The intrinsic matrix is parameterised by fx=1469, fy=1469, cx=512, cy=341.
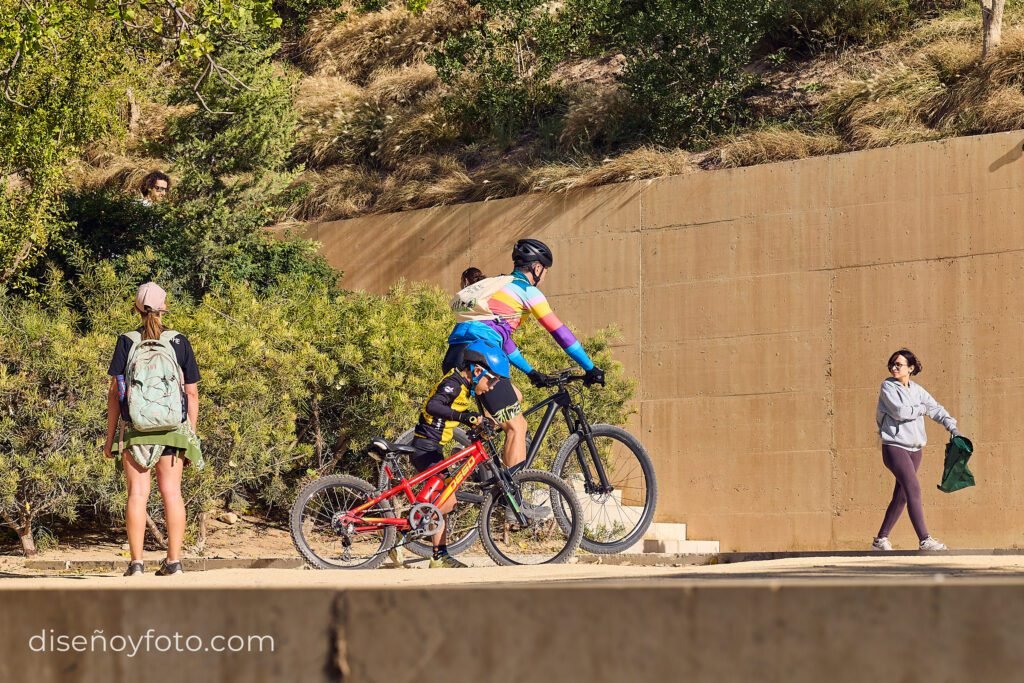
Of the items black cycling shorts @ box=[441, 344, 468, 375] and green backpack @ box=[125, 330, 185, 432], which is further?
black cycling shorts @ box=[441, 344, 468, 375]

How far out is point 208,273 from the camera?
14.6 metres

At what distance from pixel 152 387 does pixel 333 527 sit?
4.23 ft

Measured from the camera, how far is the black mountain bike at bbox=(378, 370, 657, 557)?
26.3ft

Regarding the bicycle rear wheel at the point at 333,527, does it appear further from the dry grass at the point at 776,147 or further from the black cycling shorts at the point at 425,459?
the dry grass at the point at 776,147

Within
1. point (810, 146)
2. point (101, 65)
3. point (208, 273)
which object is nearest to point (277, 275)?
point (208, 273)

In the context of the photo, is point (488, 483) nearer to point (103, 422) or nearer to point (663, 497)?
point (103, 422)

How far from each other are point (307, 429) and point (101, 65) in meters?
4.51

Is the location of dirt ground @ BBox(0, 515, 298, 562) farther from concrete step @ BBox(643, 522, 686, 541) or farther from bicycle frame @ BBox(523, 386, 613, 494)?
bicycle frame @ BBox(523, 386, 613, 494)

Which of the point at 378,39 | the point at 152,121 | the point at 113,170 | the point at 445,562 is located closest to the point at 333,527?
the point at 445,562

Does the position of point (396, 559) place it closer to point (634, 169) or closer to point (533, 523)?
point (533, 523)

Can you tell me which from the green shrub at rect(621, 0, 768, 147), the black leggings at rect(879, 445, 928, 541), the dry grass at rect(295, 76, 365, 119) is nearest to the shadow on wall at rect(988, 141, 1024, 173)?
the black leggings at rect(879, 445, 928, 541)

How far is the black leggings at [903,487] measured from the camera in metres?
10.5

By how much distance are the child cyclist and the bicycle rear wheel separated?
1.02 ft

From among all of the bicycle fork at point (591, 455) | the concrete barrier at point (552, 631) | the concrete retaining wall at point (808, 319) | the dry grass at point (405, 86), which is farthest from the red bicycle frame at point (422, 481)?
the dry grass at point (405, 86)
